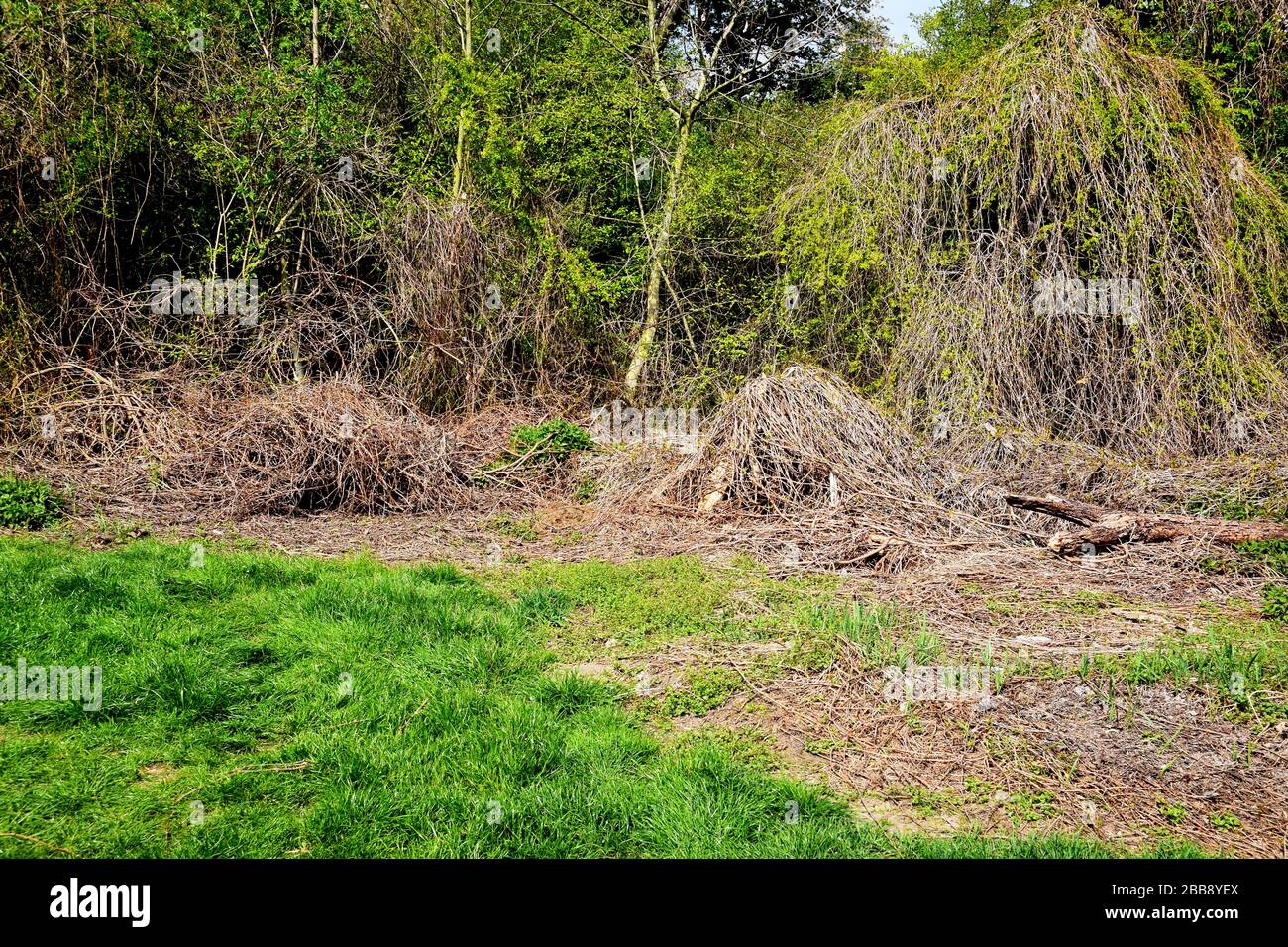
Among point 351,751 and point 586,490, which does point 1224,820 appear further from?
point 586,490

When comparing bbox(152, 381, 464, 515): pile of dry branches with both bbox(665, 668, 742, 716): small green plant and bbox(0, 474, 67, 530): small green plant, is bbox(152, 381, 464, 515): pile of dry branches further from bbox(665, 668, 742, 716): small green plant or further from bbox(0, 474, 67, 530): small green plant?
bbox(665, 668, 742, 716): small green plant

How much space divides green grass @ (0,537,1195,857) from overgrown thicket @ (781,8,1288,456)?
18.4ft

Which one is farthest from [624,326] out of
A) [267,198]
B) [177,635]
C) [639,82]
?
[177,635]

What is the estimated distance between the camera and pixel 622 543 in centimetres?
681

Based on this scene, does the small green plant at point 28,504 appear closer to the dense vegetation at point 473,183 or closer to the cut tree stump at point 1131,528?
the dense vegetation at point 473,183

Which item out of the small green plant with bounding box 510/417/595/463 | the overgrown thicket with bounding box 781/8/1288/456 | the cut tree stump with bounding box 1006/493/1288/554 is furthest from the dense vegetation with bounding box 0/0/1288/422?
the cut tree stump with bounding box 1006/493/1288/554

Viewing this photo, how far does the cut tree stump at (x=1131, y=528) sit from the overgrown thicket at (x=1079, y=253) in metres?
2.03

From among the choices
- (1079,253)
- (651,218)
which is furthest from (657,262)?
(1079,253)

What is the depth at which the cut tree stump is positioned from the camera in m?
5.88

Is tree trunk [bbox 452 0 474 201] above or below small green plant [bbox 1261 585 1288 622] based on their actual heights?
above

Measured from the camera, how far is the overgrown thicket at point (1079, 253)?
8.20 meters

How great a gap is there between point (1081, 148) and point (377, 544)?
7.62 metres
